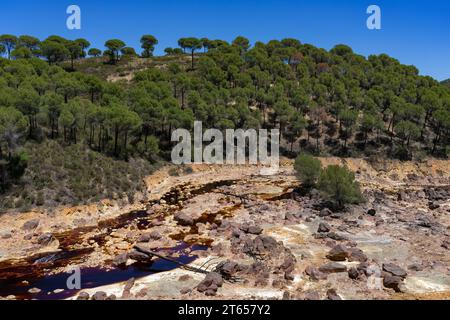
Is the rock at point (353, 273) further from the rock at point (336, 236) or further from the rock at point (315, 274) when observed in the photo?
the rock at point (336, 236)

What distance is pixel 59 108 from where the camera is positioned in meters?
58.9

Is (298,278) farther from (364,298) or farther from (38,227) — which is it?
(38,227)

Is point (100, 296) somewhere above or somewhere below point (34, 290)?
above

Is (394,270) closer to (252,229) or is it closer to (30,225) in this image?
(252,229)

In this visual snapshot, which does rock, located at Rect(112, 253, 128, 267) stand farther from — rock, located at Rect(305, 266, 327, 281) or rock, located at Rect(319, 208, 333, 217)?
rock, located at Rect(319, 208, 333, 217)

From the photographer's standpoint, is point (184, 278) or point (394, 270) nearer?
point (184, 278)

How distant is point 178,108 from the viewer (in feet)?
261

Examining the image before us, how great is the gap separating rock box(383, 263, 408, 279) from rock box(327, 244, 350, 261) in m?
3.65

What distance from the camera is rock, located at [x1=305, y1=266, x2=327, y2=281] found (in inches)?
1190

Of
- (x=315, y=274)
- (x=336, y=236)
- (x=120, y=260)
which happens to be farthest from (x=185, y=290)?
(x=336, y=236)

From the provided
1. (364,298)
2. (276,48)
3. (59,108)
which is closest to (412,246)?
(364,298)

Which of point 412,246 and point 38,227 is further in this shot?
point 38,227

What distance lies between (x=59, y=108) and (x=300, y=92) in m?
61.0

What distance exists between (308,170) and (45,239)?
3777 centimetres
